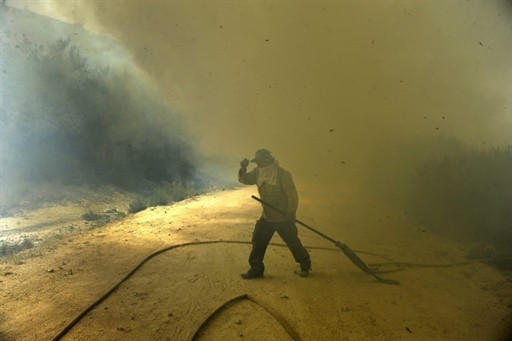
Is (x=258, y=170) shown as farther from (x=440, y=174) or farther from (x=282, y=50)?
(x=282, y=50)

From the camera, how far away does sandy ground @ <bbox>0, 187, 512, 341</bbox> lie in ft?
15.3

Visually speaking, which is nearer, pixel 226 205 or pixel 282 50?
pixel 226 205

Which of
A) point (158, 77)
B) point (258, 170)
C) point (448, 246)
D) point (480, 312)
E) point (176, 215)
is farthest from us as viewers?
point (158, 77)

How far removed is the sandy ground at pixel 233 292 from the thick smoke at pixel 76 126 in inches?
286

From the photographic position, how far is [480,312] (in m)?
5.50

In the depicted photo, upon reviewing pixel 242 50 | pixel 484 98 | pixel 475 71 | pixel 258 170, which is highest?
pixel 242 50

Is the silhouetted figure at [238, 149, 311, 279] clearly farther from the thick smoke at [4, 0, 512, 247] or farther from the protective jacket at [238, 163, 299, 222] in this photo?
the thick smoke at [4, 0, 512, 247]

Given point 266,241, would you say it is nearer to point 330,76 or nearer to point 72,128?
point 72,128

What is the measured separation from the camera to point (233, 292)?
5.57 metres

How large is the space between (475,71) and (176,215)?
13913mm

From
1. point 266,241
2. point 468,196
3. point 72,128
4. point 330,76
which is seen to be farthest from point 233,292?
point 330,76

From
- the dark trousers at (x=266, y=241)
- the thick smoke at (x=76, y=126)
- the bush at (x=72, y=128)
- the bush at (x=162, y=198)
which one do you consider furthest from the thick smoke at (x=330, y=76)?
the dark trousers at (x=266, y=241)

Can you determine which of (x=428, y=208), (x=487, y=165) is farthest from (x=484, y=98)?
(x=428, y=208)

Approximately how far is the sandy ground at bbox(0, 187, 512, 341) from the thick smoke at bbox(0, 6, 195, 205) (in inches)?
286
